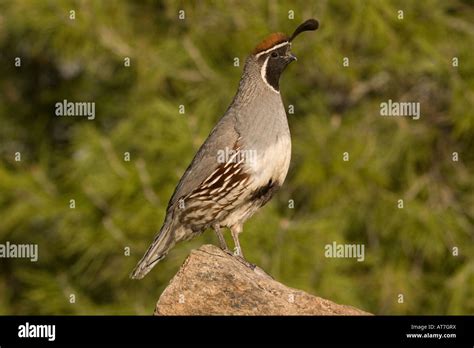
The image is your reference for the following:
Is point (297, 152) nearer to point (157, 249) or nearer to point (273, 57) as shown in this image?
point (273, 57)

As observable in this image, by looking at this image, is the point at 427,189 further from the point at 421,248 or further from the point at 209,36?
the point at 209,36

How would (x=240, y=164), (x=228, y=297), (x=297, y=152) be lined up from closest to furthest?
1. (x=228, y=297)
2. (x=240, y=164)
3. (x=297, y=152)

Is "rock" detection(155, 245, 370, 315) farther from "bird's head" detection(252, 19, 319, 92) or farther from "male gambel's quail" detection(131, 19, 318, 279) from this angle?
"bird's head" detection(252, 19, 319, 92)

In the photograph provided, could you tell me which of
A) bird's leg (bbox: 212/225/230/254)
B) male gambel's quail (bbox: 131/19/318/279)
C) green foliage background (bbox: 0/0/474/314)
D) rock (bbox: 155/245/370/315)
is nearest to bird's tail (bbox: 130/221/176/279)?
male gambel's quail (bbox: 131/19/318/279)

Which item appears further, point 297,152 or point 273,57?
point 297,152

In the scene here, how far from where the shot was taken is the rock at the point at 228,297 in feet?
17.1

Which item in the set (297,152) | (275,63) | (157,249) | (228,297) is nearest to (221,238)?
(157,249)

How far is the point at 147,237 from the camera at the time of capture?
9.98 metres

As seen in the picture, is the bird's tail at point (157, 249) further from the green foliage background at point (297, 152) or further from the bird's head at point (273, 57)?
the green foliage background at point (297, 152)

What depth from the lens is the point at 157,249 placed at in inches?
238

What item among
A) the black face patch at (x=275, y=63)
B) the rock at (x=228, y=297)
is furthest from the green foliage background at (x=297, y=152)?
the rock at (x=228, y=297)

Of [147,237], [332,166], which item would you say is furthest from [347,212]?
[147,237]

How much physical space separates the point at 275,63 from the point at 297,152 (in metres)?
4.18

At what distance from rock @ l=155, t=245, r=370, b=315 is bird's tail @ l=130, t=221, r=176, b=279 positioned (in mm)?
629
